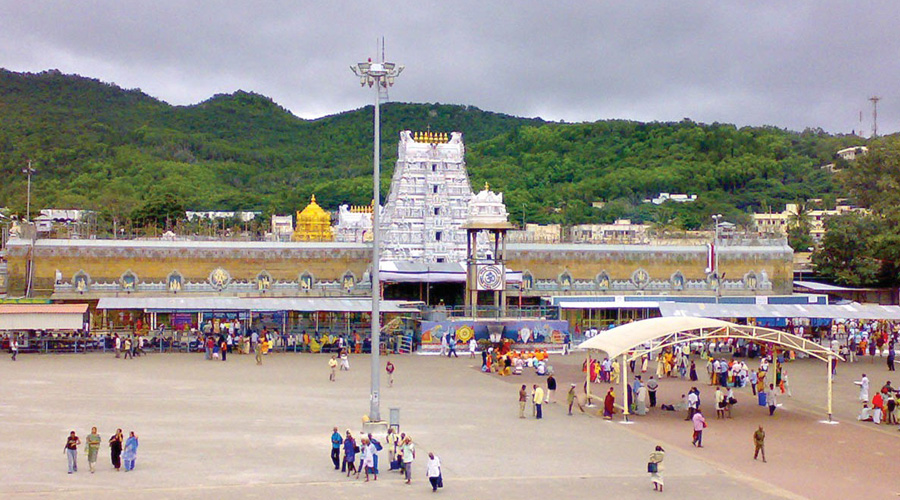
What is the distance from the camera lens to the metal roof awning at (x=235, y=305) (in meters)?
41.1

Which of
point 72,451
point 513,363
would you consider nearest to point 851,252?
point 513,363

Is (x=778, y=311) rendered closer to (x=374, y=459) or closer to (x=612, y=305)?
(x=612, y=305)

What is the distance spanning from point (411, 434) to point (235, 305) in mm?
21000

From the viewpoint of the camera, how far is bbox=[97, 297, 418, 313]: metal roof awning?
4112 cm

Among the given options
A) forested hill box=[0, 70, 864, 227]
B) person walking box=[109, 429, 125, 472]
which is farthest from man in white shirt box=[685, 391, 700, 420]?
forested hill box=[0, 70, 864, 227]

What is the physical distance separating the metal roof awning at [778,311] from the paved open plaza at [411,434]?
8.22m

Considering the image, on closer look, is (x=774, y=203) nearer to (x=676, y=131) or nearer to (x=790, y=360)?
(x=676, y=131)

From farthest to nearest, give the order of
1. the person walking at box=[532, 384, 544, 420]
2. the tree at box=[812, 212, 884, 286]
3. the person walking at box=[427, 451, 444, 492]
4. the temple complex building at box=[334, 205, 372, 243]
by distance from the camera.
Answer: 1. the temple complex building at box=[334, 205, 372, 243]
2. the tree at box=[812, 212, 884, 286]
3. the person walking at box=[532, 384, 544, 420]
4. the person walking at box=[427, 451, 444, 492]

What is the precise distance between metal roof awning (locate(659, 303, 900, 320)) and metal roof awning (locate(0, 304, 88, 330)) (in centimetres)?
2425

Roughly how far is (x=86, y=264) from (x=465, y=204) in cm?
2263

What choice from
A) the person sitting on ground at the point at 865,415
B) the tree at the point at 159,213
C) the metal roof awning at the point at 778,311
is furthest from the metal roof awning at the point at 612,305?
the tree at the point at 159,213

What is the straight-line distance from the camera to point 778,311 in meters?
43.2

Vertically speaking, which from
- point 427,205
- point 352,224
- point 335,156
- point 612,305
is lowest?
point 612,305

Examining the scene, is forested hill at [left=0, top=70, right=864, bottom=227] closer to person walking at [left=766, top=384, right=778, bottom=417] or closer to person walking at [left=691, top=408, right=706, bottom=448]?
person walking at [left=766, top=384, right=778, bottom=417]
